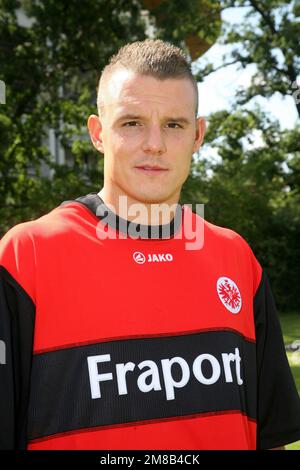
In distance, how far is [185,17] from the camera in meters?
14.5

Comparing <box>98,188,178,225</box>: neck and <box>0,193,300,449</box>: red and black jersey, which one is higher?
<box>98,188,178,225</box>: neck

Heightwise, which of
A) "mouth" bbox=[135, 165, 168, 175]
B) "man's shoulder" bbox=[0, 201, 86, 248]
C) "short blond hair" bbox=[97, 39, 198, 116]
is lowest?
"man's shoulder" bbox=[0, 201, 86, 248]

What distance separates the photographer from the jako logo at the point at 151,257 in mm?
2111

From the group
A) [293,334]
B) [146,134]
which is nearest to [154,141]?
[146,134]

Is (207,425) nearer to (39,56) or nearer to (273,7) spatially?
(39,56)

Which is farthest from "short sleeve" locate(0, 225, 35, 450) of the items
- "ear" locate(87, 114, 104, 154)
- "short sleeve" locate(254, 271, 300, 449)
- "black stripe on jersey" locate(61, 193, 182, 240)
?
"short sleeve" locate(254, 271, 300, 449)

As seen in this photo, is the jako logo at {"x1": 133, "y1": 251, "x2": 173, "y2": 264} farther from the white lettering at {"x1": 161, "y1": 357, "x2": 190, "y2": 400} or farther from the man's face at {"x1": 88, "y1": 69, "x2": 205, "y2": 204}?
the white lettering at {"x1": 161, "y1": 357, "x2": 190, "y2": 400}

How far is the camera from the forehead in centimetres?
211

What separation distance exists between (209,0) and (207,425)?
1841 centimetres

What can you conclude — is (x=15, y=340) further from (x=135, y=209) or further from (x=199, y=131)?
(x=199, y=131)

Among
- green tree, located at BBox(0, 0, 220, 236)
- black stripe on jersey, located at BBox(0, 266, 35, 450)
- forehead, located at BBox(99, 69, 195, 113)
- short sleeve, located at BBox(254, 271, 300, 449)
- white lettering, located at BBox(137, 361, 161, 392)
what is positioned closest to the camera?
black stripe on jersey, located at BBox(0, 266, 35, 450)

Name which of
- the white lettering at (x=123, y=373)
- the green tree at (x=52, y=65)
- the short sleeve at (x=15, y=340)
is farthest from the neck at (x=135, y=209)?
the green tree at (x=52, y=65)
